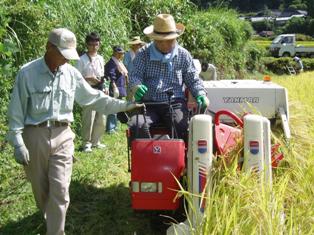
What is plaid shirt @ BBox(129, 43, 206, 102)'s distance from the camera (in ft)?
17.9

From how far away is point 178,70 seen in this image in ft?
18.2

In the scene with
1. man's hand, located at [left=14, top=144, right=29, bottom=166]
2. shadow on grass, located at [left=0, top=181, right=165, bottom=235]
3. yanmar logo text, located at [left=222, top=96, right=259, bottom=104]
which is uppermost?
yanmar logo text, located at [left=222, top=96, right=259, bottom=104]

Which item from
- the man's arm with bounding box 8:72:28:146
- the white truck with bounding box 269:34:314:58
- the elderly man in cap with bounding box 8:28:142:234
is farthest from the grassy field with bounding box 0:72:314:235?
the white truck with bounding box 269:34:314:58

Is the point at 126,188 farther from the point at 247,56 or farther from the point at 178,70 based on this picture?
the point at 247,56

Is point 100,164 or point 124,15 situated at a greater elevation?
point 124,15

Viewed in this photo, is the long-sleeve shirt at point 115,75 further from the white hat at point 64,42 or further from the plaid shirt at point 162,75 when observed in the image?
the white hat at point 64,42

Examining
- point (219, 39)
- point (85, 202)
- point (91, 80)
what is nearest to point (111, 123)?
point (91, 80)

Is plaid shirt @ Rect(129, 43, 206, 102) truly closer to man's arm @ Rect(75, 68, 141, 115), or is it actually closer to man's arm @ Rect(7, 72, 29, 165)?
man's arm @ Rect(75, 68, 141, 115)

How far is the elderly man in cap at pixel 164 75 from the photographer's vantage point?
5.40 metres

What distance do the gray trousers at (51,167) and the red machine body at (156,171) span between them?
574 mm

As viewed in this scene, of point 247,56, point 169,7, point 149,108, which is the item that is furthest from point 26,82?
point 247,56

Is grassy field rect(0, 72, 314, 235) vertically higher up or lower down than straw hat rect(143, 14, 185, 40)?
lower down

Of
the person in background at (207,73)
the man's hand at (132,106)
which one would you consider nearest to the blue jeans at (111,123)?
the person in background at (207,73)

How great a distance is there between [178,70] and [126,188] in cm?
171
